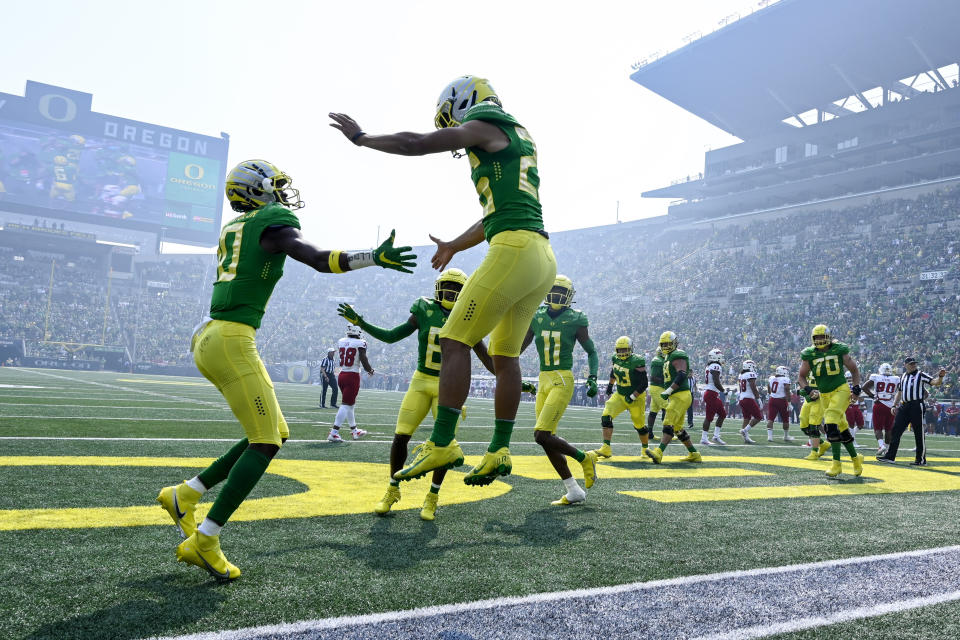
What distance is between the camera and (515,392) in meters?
3.89

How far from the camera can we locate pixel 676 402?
1056 centimetres

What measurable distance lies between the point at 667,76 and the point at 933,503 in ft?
143

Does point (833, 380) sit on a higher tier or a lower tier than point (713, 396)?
higher

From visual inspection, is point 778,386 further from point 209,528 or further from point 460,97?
point 209,528

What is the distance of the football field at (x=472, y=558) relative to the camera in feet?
8.60

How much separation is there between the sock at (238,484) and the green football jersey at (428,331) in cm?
255

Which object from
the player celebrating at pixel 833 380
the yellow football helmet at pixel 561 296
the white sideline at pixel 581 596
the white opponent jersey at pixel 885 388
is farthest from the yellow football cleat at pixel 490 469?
the white opponent jersey at pixel 885 388

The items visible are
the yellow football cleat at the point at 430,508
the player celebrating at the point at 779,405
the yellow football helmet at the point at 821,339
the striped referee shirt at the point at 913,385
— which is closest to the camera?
the yellow football cleat at the point at 430,508

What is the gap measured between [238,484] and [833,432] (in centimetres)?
783

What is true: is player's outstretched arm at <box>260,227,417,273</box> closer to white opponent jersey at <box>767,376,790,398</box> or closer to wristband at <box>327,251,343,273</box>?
wristband at <box>327,251,343,273</box>

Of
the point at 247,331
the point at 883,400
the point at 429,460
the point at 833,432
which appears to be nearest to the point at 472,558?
the point at 429,460

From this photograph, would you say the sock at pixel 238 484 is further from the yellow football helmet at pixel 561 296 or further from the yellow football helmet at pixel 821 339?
the yellow football helmet at pixel 821 339

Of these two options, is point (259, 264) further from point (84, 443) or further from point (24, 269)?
point (24, 269)

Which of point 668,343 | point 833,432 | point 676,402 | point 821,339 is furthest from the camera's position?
point 668,343
